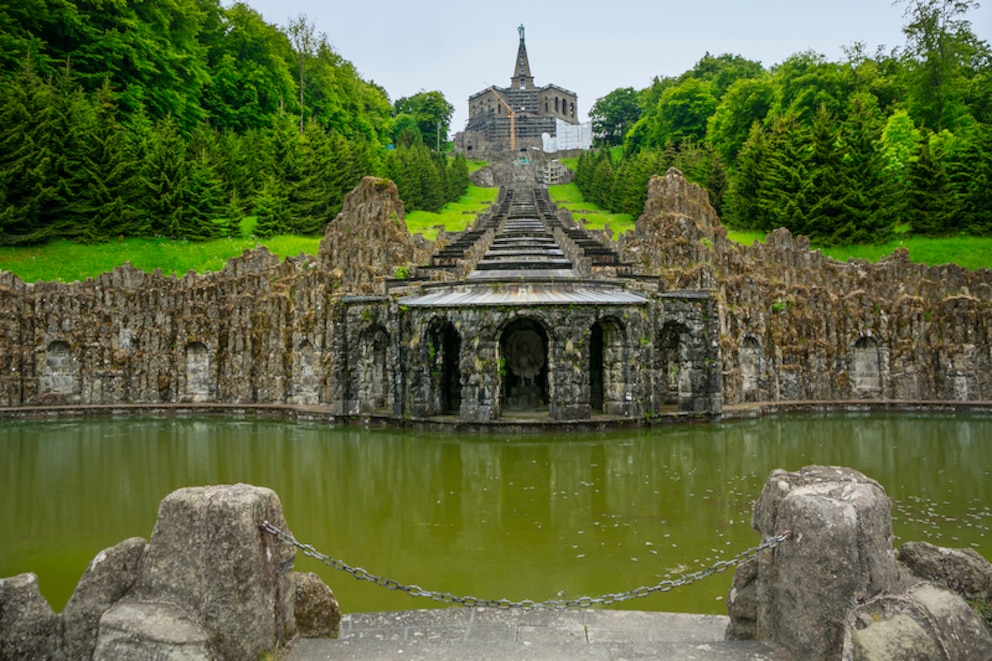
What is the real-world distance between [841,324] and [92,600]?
28150 mm

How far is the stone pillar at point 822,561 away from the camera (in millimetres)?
5102

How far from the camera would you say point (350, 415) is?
23.8m

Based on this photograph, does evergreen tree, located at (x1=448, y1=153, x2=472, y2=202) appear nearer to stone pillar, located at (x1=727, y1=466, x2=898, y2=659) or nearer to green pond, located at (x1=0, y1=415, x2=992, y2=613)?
green pond, located at (x1=0, y1=415, x2=992, y2=613)

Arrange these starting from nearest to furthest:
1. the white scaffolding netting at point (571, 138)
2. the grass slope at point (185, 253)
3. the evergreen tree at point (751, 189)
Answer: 1. the grass slope at point (185, 253)
2. the evergreen tree at point (751, 189)
3. the white scaffolding netting at point (571, 138)

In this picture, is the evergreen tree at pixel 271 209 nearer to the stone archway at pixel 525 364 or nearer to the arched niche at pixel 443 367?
the arched niche at pixel 443 367

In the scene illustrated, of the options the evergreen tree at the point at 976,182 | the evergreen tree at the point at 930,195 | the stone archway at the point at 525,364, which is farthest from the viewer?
the evergreen tree at the point at 930,195

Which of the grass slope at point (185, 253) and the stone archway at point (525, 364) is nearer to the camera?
the stone archway at point (525, 364)

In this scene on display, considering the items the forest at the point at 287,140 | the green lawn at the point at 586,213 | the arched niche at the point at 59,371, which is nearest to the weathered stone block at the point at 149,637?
the arched niche at the point at 59,371

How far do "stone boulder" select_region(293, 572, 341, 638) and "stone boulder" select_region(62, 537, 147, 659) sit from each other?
4.71ft

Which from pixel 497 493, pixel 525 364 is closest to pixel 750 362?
pixel 525 364

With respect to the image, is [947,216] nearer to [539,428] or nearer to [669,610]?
[539,428]

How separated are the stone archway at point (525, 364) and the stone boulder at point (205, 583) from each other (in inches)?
783

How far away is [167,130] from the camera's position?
1578 inches

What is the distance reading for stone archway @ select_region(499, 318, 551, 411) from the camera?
25281mm
